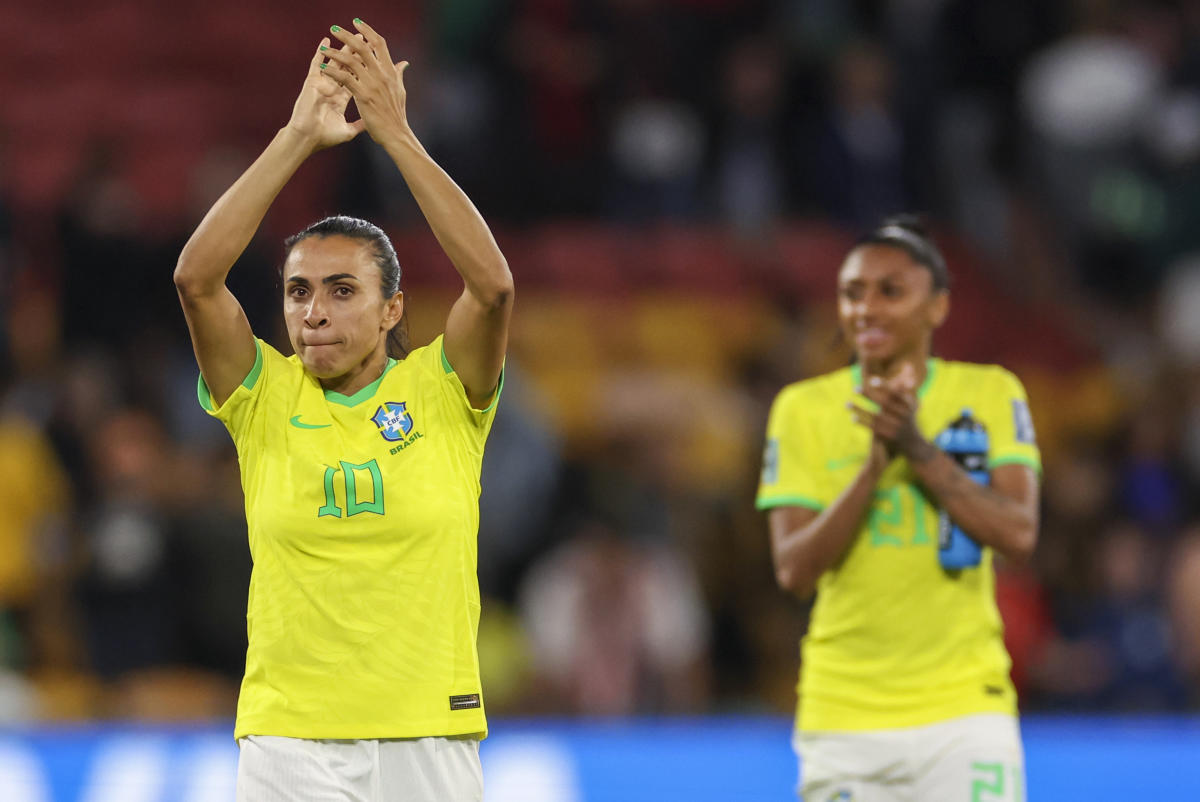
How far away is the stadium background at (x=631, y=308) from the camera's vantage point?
779cm

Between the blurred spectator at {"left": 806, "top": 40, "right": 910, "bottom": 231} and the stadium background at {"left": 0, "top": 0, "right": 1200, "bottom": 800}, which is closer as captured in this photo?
the stadium background at {"left": 0, "top": 0, "right": 1200, "bottom": 800}

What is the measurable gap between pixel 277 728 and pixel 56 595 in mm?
4817

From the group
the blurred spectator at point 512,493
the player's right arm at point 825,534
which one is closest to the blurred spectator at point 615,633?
the blurred spectator at point 512,493

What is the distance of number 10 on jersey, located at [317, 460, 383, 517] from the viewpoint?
3.78 metres

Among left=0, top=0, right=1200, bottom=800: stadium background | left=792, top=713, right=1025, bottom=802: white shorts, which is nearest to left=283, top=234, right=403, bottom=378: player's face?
left=792, top=713, right=1025, bottom=802: white shorts

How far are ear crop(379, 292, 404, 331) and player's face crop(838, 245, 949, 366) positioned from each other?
1.33m

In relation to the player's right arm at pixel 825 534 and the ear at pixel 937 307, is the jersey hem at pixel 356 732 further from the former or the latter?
the ear at pixel 937 307

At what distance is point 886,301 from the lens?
4.68m

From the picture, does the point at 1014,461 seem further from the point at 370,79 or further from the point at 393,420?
the point at 370,79

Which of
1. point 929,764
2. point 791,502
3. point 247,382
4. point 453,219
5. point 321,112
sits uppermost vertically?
point 321,112

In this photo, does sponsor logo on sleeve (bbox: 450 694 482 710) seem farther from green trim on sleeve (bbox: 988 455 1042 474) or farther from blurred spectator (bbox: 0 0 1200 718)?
blurred spectator (bbox: 0 0 1200 718)

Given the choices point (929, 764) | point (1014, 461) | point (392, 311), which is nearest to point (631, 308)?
point (1014, 461)

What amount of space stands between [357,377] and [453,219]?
1.56 feet

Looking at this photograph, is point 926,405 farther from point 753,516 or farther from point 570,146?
point 570,146
